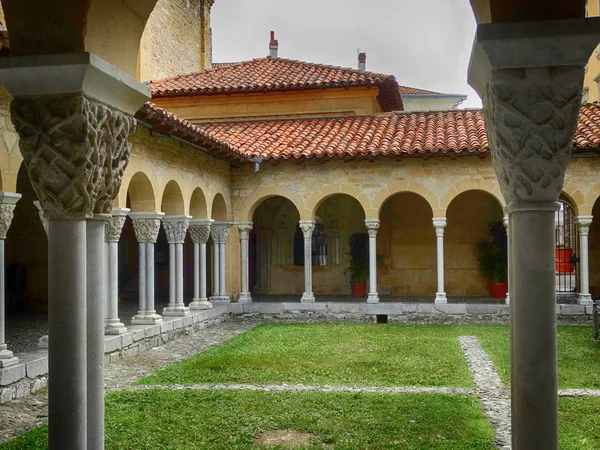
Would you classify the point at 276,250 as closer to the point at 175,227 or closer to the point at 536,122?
the point at 175,227

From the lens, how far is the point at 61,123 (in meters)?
3.43

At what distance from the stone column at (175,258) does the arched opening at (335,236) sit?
18.9ft

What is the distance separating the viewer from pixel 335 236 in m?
17.9

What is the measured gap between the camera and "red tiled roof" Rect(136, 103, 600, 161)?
1371 cm

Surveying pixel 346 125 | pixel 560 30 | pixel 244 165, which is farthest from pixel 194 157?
pixel 560 30

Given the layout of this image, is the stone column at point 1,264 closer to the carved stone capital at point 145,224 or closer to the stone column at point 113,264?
Answer: the stone column at point 113,264

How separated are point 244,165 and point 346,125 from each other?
9.90ft

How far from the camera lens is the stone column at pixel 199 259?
14.0 meters

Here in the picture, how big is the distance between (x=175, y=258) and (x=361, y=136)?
5.49 m

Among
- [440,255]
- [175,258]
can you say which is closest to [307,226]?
[440,255]

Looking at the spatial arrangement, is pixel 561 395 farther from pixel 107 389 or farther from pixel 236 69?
pixel 236 69

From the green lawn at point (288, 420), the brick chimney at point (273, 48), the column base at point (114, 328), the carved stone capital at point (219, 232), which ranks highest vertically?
the brick chimney at point (273, 48)

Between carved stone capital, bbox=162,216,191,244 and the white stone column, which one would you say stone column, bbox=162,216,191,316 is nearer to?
carved stone capital, bbox=162,216,191,244

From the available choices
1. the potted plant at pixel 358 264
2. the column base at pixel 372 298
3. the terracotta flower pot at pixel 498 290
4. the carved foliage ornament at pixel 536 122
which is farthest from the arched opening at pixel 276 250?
the carved foliage ornament at pixel 536 122
